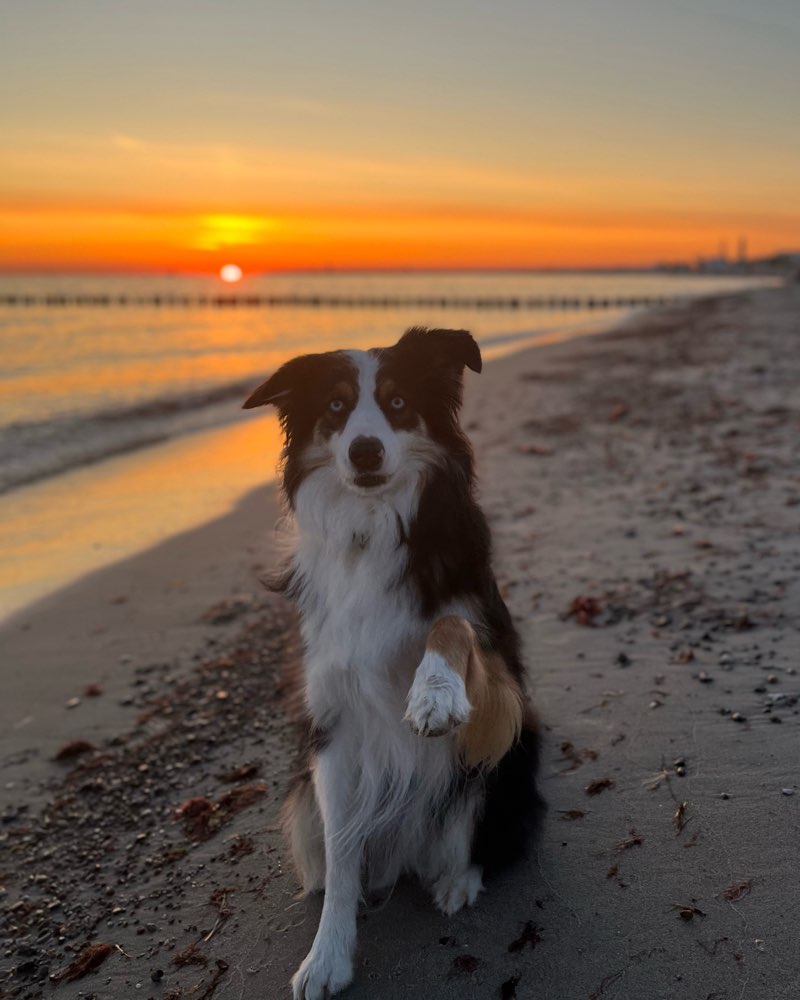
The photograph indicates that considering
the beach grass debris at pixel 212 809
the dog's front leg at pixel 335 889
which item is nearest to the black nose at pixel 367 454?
the dog's front leg at pixel 335 889

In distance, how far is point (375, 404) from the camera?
3.34 metres

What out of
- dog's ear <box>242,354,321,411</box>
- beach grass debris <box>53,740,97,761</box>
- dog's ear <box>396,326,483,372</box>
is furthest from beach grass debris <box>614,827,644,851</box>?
beach grass debris <box>53,740,97,761</box>

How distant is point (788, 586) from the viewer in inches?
225

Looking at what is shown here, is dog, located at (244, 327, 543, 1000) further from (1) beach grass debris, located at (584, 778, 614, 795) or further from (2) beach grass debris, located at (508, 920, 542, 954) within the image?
(1) beach grass debris, located at (584, 778, 614, 795)

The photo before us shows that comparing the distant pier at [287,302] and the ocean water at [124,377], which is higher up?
the distant pier at [287,302]

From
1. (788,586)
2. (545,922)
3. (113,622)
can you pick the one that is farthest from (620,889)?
(113,622)

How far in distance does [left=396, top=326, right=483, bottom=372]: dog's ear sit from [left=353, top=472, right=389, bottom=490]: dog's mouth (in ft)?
1.85

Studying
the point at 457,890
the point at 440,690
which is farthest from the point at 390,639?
the point at 457,890

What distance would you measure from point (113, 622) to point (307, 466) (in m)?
3.72

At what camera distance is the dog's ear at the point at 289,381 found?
11.4 ft

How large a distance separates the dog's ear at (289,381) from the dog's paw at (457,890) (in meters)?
1.94

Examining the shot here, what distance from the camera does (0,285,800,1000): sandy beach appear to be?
117 inches

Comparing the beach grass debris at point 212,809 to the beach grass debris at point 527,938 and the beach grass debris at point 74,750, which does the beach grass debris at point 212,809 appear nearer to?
the beach grass debris at point 74,750

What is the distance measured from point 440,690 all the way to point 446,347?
1.37m
